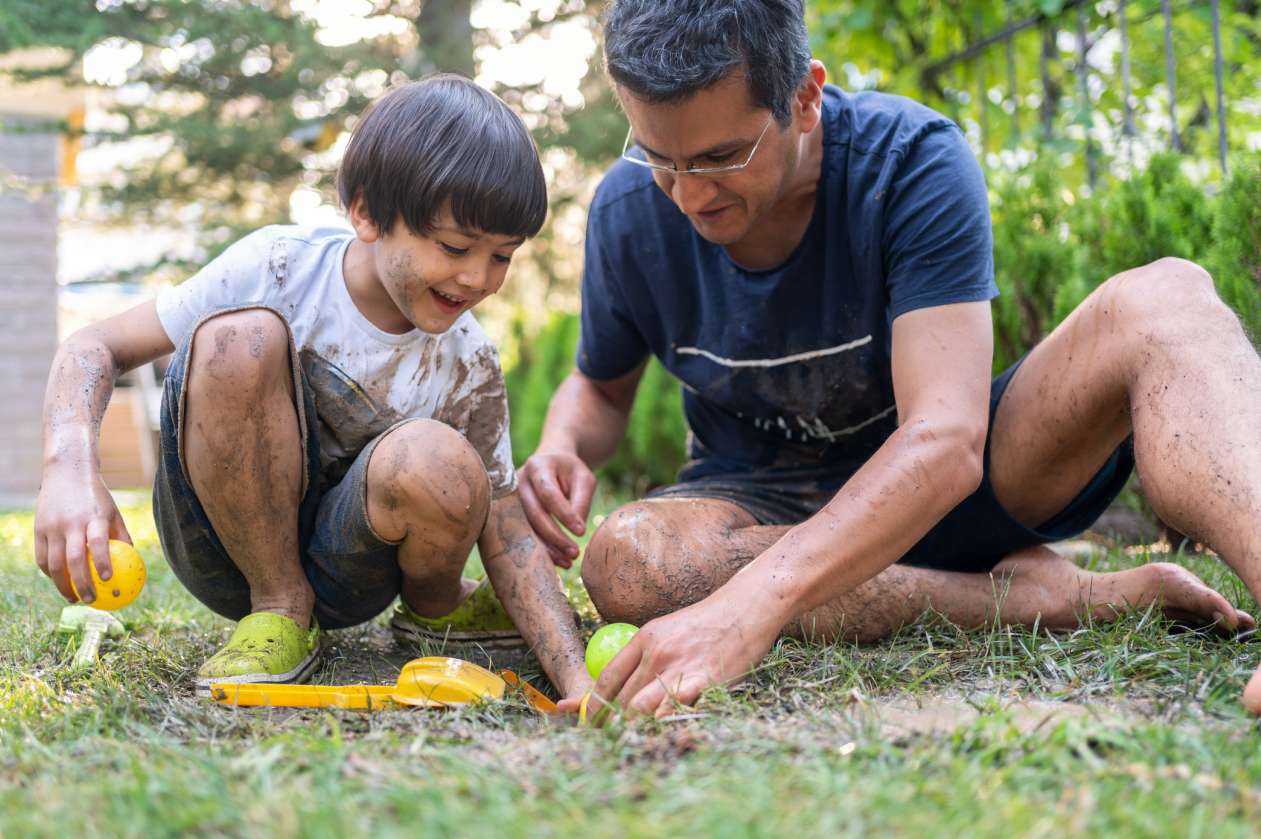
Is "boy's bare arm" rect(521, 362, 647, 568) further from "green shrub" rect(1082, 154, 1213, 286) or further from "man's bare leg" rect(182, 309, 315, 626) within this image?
"green shrub" rect(1082, 154, 1213, 286)

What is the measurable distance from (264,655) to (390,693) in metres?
0.26

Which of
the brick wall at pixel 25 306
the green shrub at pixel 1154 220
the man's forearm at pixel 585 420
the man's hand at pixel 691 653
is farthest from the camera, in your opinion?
the brick wall at pixel 25 306

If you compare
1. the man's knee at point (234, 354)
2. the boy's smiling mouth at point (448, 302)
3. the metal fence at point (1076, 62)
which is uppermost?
the metal fence at point (1076, 62)

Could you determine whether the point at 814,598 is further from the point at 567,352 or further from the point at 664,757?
the point at 567,352

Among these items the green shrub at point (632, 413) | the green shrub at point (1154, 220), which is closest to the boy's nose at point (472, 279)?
the green shrub at point (1154, 220)

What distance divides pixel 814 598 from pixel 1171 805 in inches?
27.5

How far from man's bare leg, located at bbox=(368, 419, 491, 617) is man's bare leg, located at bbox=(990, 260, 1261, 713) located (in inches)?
43.2

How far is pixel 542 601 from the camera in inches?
88.8

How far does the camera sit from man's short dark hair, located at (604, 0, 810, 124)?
6.86 ft

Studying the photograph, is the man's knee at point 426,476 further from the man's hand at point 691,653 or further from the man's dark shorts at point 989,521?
the man's dark shorts at point 989,521

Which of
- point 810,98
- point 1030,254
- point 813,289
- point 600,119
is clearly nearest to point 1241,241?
point 1030,254

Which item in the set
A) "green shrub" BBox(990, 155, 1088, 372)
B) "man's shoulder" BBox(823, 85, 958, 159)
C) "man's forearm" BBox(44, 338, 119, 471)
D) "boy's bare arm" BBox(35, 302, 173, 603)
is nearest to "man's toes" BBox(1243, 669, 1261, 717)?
"man's shoulder" BBox(823, 85, 958, 159)

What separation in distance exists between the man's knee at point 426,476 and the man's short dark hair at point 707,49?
76 cm

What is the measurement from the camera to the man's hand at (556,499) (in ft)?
7.86
